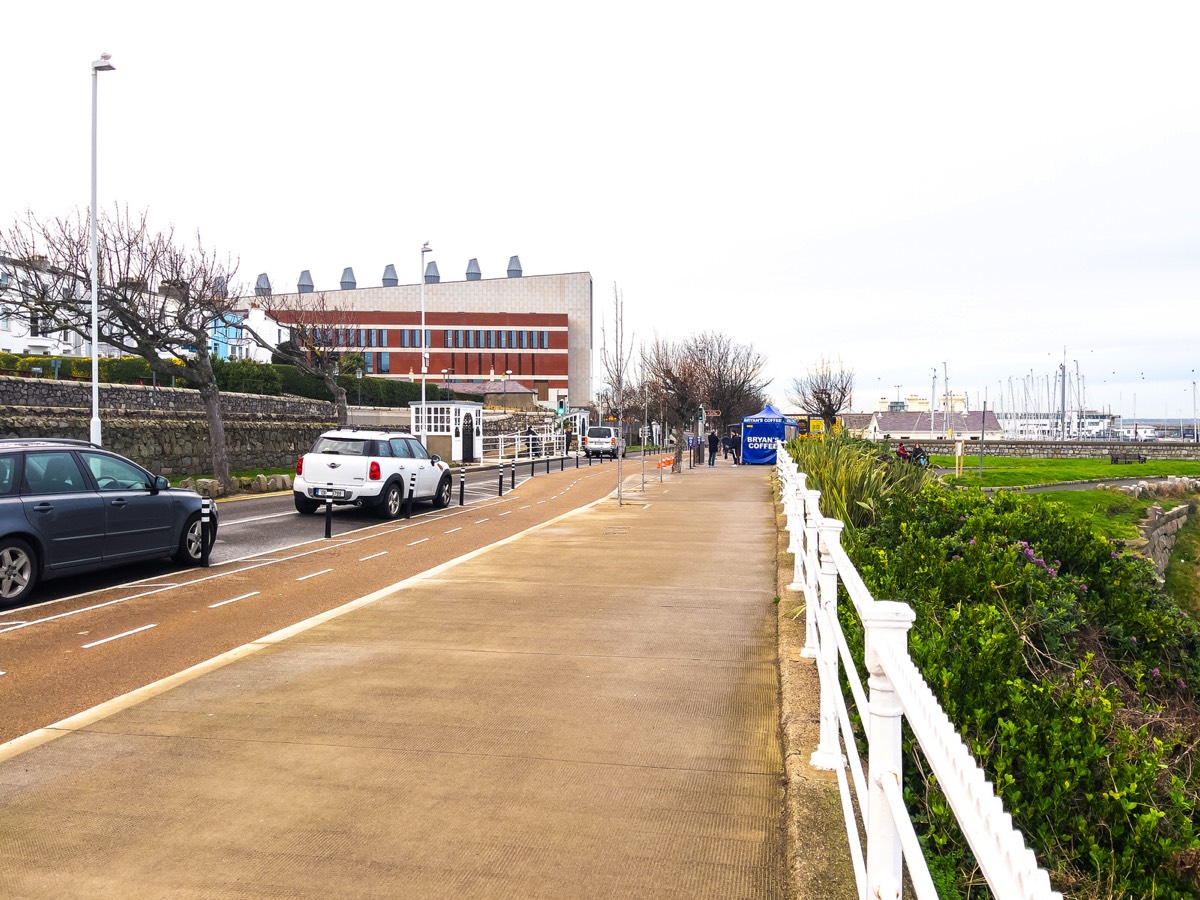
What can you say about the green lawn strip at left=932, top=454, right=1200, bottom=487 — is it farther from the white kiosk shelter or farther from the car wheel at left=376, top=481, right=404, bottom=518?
the white kiosk shelter

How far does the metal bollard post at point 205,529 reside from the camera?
1229 centimetres

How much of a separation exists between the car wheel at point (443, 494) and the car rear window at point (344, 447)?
2778 mm

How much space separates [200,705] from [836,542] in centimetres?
379

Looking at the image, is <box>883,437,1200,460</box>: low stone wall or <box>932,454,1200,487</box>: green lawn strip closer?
<box>932,454,1200,487</box>: green lawn strip

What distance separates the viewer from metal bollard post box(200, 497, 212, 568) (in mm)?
12289

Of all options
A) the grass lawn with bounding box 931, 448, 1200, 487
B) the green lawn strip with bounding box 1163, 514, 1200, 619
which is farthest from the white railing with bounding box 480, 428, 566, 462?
the green lawn strip with bounding box 1163, 514, 1200, 619

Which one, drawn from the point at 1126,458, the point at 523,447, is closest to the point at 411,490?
the point at 523,447

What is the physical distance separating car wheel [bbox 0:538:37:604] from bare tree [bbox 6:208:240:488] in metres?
15.8

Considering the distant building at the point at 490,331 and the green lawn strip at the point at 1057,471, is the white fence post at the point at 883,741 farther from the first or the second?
the distant building at the point at 490,331

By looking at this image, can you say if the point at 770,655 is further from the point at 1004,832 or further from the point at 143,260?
the point at 143,260

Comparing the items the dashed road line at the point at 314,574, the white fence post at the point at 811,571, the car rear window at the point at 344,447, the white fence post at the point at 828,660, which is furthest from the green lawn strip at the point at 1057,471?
the white fence post at the point at 828,660

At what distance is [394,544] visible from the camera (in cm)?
1470

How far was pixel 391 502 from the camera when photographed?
18.9 m

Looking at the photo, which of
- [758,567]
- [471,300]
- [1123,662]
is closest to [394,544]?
[758,567]
